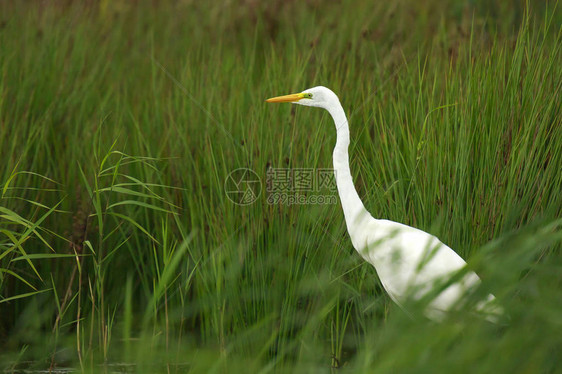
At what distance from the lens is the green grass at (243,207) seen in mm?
2742

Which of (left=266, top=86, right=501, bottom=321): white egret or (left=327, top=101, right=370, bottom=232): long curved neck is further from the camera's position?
(left=327, top=101, right=370, bottom=232): long curved neck

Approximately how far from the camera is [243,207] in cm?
313

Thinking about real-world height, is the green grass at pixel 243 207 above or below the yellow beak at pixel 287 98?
below

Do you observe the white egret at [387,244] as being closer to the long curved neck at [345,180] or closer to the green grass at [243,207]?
the long curved neck at [345,180]

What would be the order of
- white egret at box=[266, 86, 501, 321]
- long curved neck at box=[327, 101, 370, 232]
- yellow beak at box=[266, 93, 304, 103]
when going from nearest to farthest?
white egret at box=[266, 86, 501, 321], long curved neck at box=[327, 101, 370, 232], yellow beak at box=[266, 93, 304, 103]

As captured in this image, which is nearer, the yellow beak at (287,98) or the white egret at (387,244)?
the white egret at (387,244)

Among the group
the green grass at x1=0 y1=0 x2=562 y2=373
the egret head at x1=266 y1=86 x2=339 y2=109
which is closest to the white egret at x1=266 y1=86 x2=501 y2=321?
the egret head at x1=266 y1=86 x2=339 y2=109

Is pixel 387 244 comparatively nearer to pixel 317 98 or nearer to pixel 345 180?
pixel 345 180

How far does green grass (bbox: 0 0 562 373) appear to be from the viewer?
2.74 m

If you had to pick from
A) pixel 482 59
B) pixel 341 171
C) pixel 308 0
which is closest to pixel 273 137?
pixel 341 171

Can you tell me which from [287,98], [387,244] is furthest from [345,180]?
[287,98]

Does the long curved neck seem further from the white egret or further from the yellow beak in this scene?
the yellow beak

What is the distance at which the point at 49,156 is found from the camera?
11.7ft

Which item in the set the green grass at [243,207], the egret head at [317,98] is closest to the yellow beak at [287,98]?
the egret head at [317,98]
